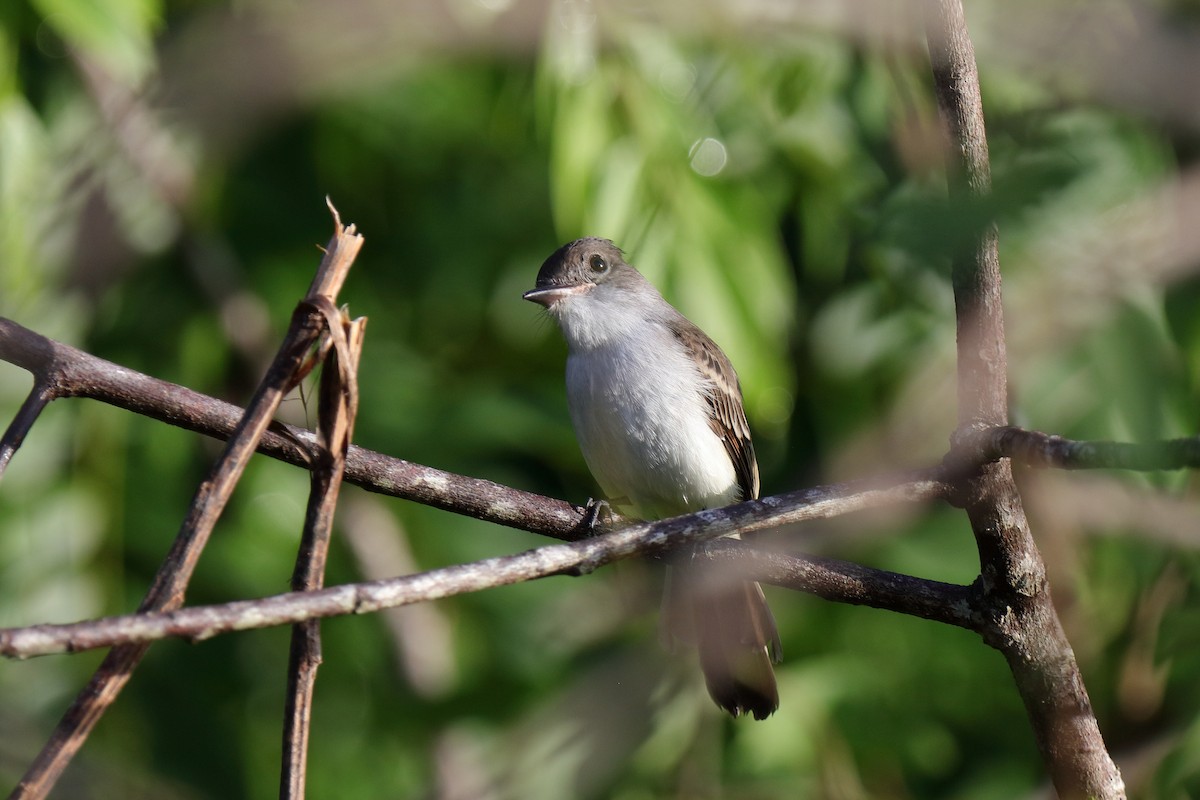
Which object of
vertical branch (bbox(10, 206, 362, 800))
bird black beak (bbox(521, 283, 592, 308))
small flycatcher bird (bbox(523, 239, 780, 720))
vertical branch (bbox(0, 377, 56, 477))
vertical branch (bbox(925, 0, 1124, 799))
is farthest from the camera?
bird black beak (bbox(521, 283, 592, 308))

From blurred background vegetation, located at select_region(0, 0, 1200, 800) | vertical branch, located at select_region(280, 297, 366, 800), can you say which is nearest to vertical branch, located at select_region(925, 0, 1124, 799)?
blurred background vegetation, located at select_region(0, 0, 1200, 800)

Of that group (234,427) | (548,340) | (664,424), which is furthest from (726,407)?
(234,427)

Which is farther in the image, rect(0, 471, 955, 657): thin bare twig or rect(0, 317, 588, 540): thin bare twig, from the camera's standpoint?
rect(0, 317, 588, 540): thin bare twig

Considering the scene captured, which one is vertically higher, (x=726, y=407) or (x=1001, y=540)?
(x=726, y=407)

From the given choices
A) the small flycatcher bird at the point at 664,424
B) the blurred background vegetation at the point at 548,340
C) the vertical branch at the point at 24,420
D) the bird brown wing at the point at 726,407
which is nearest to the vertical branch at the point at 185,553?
the vertical branch at the point at 24,420

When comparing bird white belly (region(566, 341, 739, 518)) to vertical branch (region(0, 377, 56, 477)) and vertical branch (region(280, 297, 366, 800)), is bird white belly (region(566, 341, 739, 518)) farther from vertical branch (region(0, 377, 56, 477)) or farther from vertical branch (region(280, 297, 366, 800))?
vertical branch (region(280, 297, 366, 800))

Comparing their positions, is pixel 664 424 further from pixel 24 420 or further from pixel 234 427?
pixel 24 420

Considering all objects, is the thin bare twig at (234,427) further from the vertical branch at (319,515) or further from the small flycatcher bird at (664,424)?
the small flycatcher bird at (664,424)
